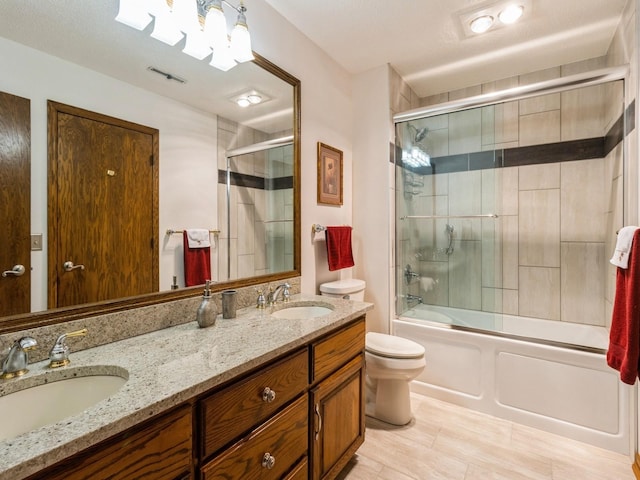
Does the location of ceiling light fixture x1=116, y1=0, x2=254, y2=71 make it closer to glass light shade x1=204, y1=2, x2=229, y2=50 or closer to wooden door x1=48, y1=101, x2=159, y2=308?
glass light shade x1=204, y1=2, x2=229, y2=50

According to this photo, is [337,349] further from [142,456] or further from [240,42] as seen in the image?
[240,42]

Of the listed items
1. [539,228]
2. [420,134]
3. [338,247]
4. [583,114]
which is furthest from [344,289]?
[583,114]

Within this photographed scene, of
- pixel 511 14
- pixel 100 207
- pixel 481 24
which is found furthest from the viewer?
pixel 481 24

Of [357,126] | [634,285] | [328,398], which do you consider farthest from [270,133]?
[634,285]

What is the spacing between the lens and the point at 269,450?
1.06 metres

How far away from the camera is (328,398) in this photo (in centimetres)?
137

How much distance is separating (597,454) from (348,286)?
167 cm

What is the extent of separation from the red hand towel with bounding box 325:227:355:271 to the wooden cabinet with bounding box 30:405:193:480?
1506 mm

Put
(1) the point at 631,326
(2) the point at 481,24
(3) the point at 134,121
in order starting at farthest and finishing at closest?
(2) the point at 481,24
(1) the point at 631,326
(3) the point at 134,121

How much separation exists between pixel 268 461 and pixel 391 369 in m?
1.06

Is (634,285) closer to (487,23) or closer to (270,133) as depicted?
(487,23)

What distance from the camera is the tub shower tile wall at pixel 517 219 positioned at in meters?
2.43

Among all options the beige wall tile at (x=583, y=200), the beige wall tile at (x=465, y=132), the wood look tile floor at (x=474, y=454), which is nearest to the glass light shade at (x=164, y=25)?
the beige wall tile at (x=465, y=132)

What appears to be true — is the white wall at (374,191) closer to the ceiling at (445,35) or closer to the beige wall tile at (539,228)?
the ceiling at (445,35)
